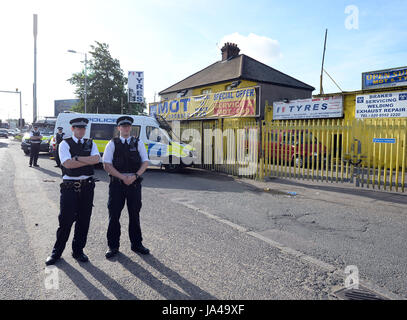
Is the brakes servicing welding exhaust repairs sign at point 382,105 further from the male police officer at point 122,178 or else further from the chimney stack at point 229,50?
the chimney stack at point 229,50

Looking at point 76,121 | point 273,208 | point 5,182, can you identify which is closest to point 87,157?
point 76,121

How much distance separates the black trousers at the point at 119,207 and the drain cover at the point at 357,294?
257 centimetres

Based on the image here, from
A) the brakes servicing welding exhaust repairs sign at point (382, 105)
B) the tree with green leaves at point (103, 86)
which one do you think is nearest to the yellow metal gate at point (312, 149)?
the brakes servicing welding exhaust repairs sign at point (382, 105)

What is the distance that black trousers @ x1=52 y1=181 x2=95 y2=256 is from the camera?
3.83m

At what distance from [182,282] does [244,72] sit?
63.0ft

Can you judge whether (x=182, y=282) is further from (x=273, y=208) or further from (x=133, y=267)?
(x=273, y=208)

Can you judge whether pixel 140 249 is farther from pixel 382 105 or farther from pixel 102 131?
pixel 382 105

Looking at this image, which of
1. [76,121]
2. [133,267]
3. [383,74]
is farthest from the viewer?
[383,74]

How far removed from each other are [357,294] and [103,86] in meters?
40.3

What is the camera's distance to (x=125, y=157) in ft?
13.5

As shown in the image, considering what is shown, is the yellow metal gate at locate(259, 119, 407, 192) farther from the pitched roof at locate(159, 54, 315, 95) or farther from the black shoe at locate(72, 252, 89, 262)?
the pitched roof at locate(159, 54, 315, 95)

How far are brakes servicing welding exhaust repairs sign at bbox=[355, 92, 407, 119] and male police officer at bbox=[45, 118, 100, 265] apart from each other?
1244cm

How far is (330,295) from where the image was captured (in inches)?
125

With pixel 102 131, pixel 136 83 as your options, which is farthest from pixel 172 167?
pixel 136 83
